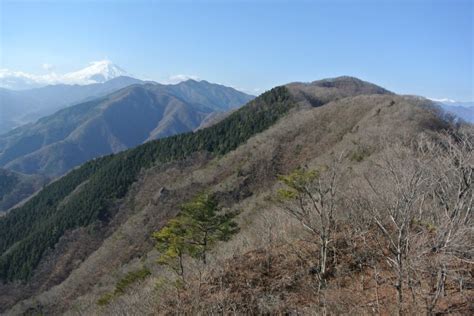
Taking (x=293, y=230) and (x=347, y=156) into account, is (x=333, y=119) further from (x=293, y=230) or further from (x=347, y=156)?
(x=293, y=230)

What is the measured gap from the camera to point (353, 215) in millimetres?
18422

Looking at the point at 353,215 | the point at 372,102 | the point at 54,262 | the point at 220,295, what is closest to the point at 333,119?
the point at 372,102

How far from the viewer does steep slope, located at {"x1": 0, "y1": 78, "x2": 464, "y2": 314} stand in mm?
68000

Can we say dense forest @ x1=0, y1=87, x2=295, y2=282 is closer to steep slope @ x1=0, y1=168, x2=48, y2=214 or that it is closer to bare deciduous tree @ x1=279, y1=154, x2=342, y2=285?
steep slope @ x1=0, y1=168, x2=48, y2=214

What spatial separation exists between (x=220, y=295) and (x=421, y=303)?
6487 millimetres

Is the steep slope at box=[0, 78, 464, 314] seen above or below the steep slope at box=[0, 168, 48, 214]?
above

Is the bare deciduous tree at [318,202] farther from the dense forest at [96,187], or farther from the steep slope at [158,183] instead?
the dense forest at [96,187]

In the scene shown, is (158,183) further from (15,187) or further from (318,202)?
(15,187)

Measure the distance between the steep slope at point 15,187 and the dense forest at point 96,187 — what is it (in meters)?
65.1

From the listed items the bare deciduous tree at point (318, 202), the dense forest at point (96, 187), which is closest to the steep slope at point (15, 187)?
the dense forest at point (96, 187)

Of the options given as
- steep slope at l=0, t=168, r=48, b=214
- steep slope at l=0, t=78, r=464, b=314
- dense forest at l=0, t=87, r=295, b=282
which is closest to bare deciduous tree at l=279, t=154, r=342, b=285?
steep slope at l=0, t=78, r=464, b=314

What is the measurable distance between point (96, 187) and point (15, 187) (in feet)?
340

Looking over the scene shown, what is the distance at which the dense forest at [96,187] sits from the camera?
9138 centimetres

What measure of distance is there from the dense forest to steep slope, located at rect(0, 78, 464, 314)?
322 millimetres
